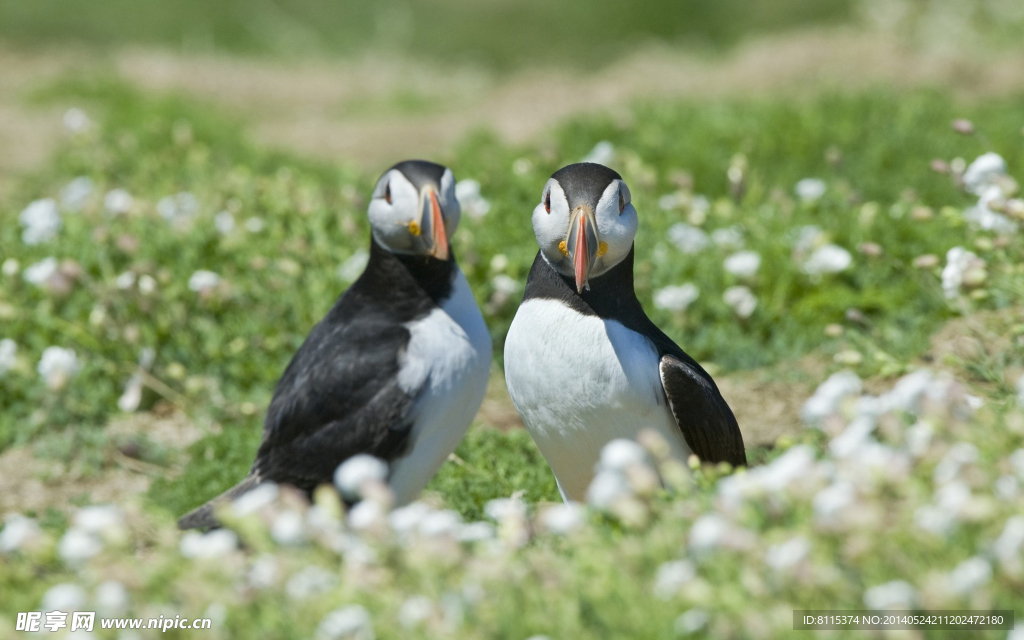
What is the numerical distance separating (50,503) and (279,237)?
6.63 ft

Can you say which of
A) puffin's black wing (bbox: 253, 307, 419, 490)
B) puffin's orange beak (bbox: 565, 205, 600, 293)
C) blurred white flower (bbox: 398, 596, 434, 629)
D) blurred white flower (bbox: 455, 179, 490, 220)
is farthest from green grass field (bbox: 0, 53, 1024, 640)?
puffin's orange beak (bbox: 565, 205, 600, 293)

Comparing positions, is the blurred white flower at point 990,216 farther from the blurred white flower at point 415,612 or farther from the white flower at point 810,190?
the blurred white flower at point 415,612

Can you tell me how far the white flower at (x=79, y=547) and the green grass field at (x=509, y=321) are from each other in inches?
1.3

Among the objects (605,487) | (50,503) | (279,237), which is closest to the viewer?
(605,487)

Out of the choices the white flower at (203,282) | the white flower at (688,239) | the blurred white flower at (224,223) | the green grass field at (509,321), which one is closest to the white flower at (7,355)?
the green grass field at (509,321)

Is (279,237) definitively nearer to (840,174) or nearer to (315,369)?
(315,369)

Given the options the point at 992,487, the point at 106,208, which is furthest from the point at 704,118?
the point at 992,487

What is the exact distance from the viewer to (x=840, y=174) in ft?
24.8

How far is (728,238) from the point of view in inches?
245

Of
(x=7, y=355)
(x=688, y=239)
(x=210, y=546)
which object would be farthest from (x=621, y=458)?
(x=7, y=355)

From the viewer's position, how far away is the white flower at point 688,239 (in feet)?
20.4

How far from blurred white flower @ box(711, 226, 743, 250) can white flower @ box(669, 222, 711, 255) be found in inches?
2.0

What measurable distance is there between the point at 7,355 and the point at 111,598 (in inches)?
143

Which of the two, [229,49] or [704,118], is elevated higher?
[229,49]
